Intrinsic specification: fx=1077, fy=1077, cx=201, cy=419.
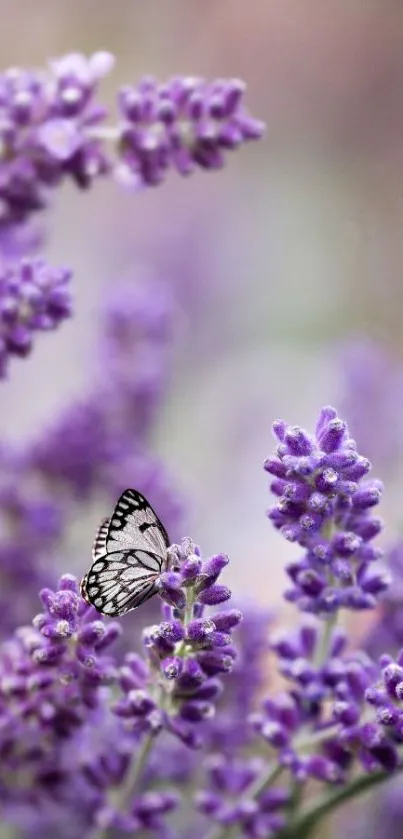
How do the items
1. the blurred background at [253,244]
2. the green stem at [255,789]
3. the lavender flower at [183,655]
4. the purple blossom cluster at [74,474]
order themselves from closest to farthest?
1. the lavender flower at [183,655]
2. the green stem at [255,789]
3. the purple blossom cluster at [74,474]
4. the blurred background at [253,244]

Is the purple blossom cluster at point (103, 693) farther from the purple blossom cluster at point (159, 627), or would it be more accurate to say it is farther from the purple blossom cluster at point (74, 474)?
the purple blossom cluster at point (74, 474)

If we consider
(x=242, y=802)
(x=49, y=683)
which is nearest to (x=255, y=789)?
(x=242, y=802)

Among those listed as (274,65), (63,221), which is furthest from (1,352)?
(274,65)

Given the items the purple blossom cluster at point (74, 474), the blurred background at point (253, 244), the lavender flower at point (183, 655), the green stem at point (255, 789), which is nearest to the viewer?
the lavender flower at point (183, 655)

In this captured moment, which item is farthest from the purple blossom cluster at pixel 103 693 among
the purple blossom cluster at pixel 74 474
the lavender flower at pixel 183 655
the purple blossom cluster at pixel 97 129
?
Answer: the purple blossom cluster at pixel 97 129

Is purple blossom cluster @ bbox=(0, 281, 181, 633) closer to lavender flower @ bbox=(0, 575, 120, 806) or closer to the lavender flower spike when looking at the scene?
lavender flower @ bbox=(0, 575, 120, 806)

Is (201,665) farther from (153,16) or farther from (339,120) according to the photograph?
(153,16)

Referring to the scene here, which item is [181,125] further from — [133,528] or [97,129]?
[133,528]
